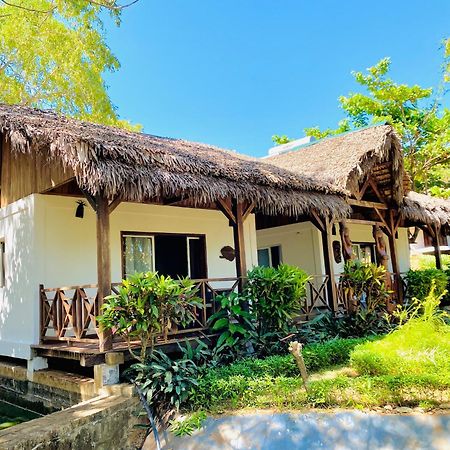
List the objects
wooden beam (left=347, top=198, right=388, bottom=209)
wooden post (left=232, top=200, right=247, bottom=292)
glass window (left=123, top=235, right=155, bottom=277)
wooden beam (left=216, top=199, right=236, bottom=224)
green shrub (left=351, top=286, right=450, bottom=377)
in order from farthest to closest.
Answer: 1. wooden beam (left=347, top=198, right=388, bottom=209)
2. glass window (left=123, top=235, right=155, bottom=277)
3. wooden post (left=232, top=200, right=247, bottom=292)
4. wooden beam (left=216, top=199, right=236, bottom=224)
5. green shrub (left=351, top=286, right=450, bottom=377)

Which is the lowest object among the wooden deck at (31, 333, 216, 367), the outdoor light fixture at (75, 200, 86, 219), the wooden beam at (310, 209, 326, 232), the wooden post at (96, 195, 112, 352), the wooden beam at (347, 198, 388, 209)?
the wooden deck at (31, 333, 216, 367)

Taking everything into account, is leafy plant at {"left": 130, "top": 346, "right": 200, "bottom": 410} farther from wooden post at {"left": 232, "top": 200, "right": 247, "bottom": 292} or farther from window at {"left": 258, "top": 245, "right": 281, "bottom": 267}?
window at {"left": 258, "top": 245, "right": 281, "bottom": 267}

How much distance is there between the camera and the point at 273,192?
7.90m

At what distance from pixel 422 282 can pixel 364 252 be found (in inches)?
112

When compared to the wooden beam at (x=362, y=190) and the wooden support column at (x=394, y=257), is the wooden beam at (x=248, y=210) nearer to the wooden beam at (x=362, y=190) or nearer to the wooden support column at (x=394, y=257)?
the wooden beam at (x=362, y=190)

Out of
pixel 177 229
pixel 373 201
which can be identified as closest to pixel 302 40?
pixel 373 201

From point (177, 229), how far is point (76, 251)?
2.41 meters

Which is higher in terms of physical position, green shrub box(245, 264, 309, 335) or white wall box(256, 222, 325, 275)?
white wall box(256, 222, 325, 275)

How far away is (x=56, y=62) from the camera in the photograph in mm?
15750

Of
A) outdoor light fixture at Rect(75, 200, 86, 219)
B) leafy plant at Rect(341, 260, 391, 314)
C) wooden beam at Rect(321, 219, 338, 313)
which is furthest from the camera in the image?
wooden beam at Rect(321, 219, 338, 313)

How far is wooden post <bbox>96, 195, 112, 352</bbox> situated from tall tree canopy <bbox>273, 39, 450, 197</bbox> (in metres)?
18.1

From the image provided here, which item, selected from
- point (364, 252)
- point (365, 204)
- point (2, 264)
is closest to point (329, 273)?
point (365, 204)

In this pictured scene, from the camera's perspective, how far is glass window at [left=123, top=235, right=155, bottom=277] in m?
8.76

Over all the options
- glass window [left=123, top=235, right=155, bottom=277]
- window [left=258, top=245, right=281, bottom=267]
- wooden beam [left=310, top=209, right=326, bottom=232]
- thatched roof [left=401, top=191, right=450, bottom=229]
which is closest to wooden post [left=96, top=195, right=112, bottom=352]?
glass window [left=123, top=235, right=155, bottom=277]
